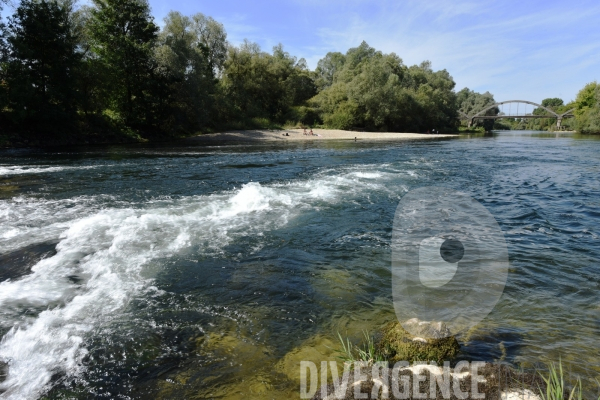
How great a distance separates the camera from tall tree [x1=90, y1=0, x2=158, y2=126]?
135 feet

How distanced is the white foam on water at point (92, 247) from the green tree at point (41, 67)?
26.3 metres

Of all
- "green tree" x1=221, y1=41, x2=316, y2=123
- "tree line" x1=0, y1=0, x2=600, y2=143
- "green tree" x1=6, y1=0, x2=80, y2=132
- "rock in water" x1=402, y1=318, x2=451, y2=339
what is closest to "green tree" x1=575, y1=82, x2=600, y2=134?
"tree line" x1=0, y1=0, x2=600, y2=143

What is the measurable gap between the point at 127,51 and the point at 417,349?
47.5 meters

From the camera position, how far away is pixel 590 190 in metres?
14.8

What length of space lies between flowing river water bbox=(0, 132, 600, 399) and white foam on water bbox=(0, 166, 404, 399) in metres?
0.03

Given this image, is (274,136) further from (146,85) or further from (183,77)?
(146,85)

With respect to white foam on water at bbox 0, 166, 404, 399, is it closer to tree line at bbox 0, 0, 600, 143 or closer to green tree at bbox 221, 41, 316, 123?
tree line at bbox 0, 0, 600, 143

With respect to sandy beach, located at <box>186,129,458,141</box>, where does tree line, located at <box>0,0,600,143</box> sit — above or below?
above

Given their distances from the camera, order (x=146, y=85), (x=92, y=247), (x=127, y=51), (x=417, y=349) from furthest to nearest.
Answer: (x=146, y=85)
(x=127, y=51)
(x=92, y=247)
(x=417, y=349)

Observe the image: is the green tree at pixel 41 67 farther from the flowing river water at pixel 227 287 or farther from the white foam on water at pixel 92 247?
the white foam on water at pixel 92 247

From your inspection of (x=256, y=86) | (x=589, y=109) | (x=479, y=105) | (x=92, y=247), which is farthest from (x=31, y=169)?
(x=479, y=105)

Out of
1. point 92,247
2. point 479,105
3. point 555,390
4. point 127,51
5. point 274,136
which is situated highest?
point 479,105

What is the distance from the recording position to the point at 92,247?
25.7ft

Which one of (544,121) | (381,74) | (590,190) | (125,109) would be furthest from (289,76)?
(544,121)
